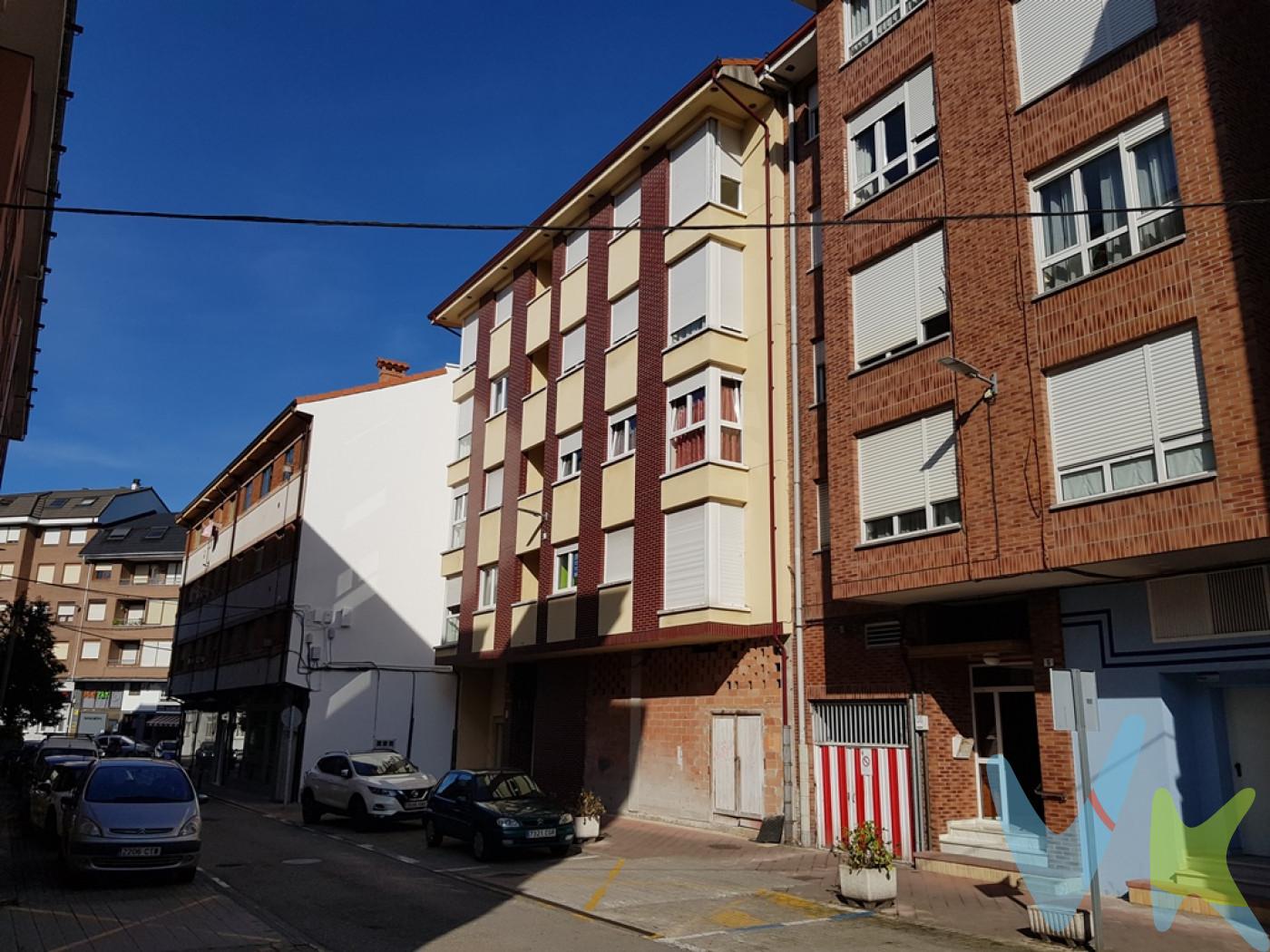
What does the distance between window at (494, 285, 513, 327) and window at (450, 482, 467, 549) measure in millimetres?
5050

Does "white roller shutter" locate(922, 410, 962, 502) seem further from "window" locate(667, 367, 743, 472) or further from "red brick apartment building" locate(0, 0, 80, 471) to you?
"red brick apartment building" locate(0, 0, 80, 471)

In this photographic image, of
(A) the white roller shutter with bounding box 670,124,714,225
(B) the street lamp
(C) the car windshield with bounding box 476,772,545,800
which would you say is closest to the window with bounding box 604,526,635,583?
(C) the car windshield with bounding box 476,772,545,800

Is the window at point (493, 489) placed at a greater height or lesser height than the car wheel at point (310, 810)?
greater

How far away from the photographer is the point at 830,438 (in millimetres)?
16891

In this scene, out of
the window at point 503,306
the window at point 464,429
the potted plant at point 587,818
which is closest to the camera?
the potted plant at point 587,818

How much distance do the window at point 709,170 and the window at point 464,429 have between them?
1117 cm

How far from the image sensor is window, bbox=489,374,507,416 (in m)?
29.0

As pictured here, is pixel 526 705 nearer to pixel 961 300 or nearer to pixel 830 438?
pixel 830 438

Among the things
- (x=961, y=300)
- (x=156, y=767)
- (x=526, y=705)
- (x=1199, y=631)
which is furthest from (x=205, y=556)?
(x=1199, y=631)

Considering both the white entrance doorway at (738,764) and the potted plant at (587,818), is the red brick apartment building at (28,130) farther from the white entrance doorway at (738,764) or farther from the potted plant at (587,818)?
the white entrance doorway at (738,764)

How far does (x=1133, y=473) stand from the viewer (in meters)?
12.1

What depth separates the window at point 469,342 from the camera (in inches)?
1233

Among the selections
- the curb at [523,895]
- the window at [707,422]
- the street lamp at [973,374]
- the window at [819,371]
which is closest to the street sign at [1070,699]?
the curb at [523,895]

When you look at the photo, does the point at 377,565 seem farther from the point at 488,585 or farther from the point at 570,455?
the point at 570,455
